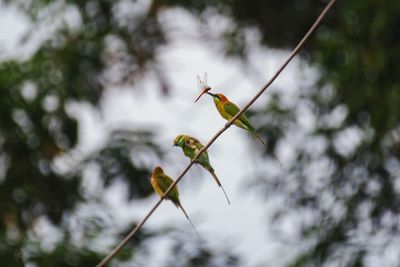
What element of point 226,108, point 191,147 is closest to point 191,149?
point 191,147

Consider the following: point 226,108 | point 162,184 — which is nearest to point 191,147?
point 226,108

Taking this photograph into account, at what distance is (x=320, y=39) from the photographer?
8773 millimetres

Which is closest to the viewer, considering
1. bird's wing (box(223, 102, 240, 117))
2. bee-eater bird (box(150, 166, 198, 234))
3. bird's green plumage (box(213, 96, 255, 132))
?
bird's green plumage (box(213, 96, 255, 132))

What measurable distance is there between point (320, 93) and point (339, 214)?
125 centimetres

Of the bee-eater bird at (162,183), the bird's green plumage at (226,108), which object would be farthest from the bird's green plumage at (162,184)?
the bird's green plumage at (226,108)

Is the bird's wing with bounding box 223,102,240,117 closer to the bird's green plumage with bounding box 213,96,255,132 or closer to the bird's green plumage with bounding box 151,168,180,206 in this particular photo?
the bird's green plumage with bounding box 213,96,255,132

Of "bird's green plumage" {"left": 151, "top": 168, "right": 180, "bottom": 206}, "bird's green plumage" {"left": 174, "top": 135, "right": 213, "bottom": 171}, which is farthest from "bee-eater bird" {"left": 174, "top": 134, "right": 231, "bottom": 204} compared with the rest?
"bird's green plumage" {"left": 151, "top": 168, "right": 180, "bottom": 206}

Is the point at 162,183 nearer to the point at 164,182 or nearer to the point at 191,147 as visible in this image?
the point at 164,182

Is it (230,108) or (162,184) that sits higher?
(162,184)

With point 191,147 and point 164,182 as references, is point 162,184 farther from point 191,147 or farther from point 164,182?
point 191,147

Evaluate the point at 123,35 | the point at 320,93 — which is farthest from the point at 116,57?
the point at 320,93

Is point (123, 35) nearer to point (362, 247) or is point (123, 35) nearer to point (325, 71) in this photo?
point (325, 71)

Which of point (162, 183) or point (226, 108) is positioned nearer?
point (226, 108)

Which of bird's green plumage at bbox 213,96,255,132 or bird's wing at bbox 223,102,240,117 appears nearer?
bird's green plumage at bbox 213,96,255,132
